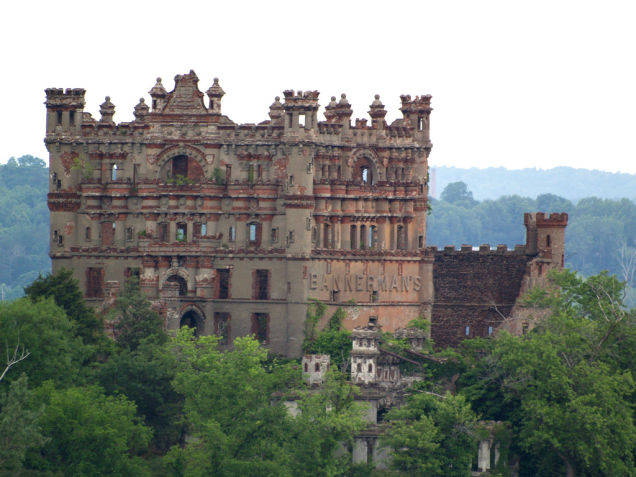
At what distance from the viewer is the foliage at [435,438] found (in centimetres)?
10625

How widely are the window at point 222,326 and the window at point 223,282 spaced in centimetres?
116

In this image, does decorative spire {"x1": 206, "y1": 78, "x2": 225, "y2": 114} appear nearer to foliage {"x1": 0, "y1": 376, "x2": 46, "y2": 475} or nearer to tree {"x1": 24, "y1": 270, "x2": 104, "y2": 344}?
tree {"x1": 24, "y1": 270, "x2": 104, "y2": 344}

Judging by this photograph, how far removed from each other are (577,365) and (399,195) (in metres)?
21.7

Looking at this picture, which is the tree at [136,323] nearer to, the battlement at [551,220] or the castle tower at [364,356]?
the castle tower at [364,356]

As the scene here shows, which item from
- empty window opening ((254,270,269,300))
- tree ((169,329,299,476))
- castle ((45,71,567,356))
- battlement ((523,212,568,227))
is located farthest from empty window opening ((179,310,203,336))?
battlement ((523,212,568,227))

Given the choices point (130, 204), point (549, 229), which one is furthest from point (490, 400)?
point (130, 204)

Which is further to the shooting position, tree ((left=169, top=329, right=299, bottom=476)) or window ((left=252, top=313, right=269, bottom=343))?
window ((left=252, top=313, right=269, bottom=343))

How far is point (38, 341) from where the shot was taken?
106375 mm

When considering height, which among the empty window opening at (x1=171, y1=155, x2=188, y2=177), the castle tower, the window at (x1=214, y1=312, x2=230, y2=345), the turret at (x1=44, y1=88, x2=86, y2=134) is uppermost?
the turret at (x1=44, y1=88, x2=86, y2=134)

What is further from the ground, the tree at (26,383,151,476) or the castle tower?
the castle tower

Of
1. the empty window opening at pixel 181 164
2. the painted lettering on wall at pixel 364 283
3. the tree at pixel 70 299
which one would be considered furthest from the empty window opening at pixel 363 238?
the tree at pixel 70 299

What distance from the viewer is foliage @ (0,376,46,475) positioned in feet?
316

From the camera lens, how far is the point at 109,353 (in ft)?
380

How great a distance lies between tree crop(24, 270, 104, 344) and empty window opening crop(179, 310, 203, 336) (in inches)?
343
